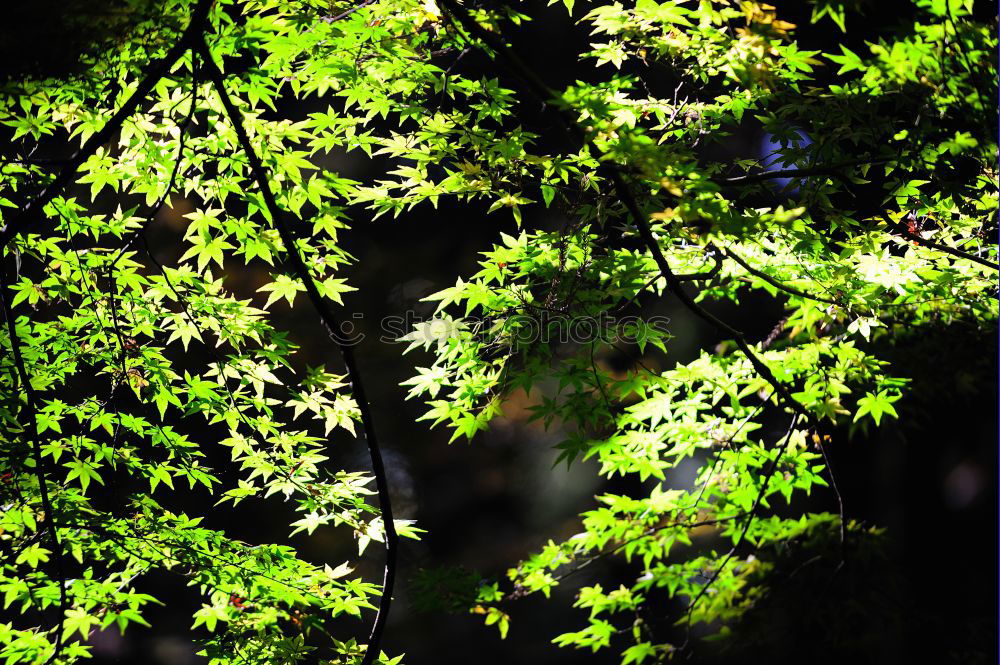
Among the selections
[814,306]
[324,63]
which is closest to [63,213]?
[324,63]

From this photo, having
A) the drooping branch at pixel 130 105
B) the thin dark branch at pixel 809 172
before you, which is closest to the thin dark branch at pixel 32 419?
the drooping branch at pixel 130 105

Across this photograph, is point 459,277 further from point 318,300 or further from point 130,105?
point 130,105

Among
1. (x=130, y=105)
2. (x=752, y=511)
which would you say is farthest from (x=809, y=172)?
(x=130, y=105)

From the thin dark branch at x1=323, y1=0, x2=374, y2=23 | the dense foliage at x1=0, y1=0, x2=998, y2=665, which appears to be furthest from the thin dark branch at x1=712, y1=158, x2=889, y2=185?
the thin dark branch at x1=323, y1=0, x2=374, y2=23

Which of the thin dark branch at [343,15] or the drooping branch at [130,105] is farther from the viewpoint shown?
the thin dark branch at [343,15]

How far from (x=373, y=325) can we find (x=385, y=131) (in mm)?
1744

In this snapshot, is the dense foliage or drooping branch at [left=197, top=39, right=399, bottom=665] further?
the dense foliage

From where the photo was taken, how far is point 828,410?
8.39 ft

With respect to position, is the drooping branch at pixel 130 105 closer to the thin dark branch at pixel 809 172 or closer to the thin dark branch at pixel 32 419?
the thin dark branch at pixel 32 419

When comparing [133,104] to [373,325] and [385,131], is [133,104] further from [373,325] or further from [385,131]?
[385,131]

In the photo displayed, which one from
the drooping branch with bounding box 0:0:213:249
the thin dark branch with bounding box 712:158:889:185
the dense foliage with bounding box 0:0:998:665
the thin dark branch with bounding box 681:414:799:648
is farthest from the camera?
the thin dark branch with bounding box 681:414:799:648

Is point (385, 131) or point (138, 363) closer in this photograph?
point (138, 363)

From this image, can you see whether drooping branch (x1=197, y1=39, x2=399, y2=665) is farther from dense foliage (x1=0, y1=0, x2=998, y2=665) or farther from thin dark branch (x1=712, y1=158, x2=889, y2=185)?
thin dark branch (x1=712, y1=158, x2=889, y2=185)

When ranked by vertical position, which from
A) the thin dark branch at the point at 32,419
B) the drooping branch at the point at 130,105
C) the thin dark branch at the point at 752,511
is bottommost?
the thin dark branch at the point at 752,511
